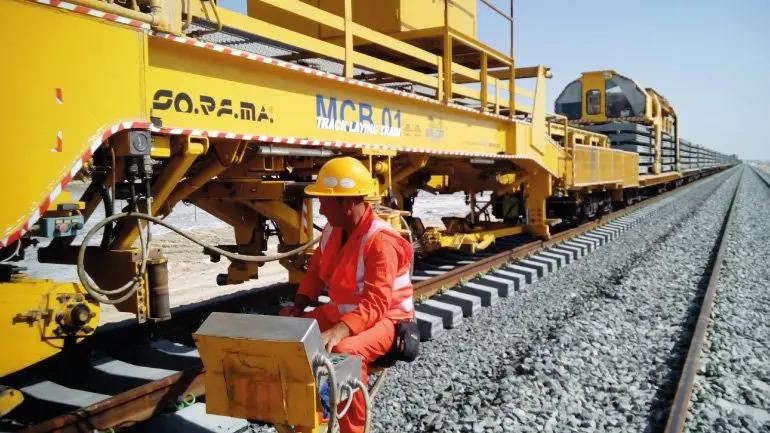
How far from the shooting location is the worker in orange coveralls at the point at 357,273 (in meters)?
2.79

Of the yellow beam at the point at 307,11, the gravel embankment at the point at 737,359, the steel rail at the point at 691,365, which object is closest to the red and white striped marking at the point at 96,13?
the yellow beam at the point at 307,11

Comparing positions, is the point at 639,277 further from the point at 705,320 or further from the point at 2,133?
the point at 2,133

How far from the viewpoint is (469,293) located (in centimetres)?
618

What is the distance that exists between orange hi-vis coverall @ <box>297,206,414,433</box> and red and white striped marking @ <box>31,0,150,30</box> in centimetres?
151

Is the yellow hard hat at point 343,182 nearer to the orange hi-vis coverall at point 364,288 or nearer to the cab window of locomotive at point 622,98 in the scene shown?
the orange hi-vis coverall at point 364,288

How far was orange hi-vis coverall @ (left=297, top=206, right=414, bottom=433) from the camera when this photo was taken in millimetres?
2801

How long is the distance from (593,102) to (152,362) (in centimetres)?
1623

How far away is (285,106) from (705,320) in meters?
4.20

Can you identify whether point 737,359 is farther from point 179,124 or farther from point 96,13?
point 96,13

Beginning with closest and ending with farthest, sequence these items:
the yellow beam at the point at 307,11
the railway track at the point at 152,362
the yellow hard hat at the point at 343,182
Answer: the yellow hard hat at the point at 343,182 < the railway track at the point at 152,362 < the yellow beam at the point at 307,11

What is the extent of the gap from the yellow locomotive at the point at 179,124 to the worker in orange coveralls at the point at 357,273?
3.06 ft

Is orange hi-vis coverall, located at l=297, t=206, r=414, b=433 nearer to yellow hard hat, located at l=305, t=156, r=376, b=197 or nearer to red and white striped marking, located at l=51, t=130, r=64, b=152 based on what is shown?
yellow hard hat, located at l=305, t=156, r=376, b=197

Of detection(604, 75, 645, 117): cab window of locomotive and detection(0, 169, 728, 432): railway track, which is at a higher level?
detection(604, 75, 645, 117): cab window of locomotive

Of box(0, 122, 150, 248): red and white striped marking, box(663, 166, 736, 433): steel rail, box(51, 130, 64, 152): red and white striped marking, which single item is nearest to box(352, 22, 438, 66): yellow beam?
box(0, 122, 150, 248): red and white striped marking
